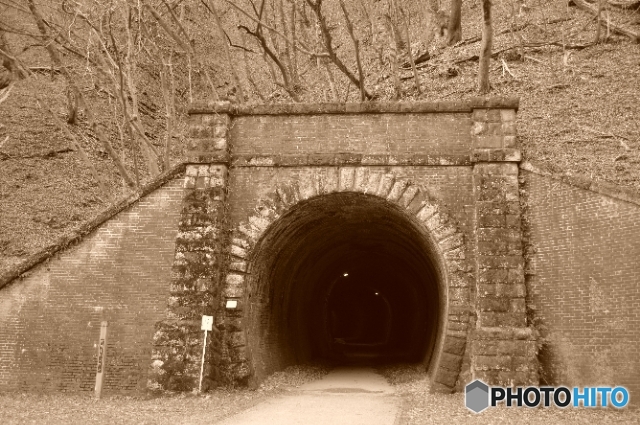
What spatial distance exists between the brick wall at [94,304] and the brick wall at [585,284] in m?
7.11

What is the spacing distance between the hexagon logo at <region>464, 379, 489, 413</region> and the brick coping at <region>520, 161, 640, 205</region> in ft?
13.1

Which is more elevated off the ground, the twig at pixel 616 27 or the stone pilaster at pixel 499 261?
the twig at pixel 616 27

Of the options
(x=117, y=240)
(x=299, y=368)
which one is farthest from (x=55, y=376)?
(x=299, y=368)

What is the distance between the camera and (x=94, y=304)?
11578 millimetres

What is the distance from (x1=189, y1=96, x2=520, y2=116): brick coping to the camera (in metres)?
11.4

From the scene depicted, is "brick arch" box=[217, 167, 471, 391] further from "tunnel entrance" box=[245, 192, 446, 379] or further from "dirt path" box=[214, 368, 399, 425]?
"dirt path" box=[214, 368, 399, 425]

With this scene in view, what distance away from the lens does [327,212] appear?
13.0 meters

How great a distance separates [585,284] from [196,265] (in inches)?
282

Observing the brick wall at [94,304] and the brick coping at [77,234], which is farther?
the brick coping at [77,234]

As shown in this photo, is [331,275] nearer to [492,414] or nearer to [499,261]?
[499,261]

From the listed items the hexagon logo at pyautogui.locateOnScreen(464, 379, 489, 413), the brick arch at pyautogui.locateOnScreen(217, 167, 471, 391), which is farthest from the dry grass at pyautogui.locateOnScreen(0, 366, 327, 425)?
the hexagon logo at pyautogui.locateOnScreen(464, 379, 489, 413)

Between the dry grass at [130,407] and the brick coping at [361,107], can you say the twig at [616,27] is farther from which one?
the dry grass at [130,407]

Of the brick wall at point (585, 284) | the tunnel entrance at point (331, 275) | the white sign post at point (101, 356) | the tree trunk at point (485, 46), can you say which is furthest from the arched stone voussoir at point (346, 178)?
the tree trunk at point (485, 46)

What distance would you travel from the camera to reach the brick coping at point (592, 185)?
33.1 ft
